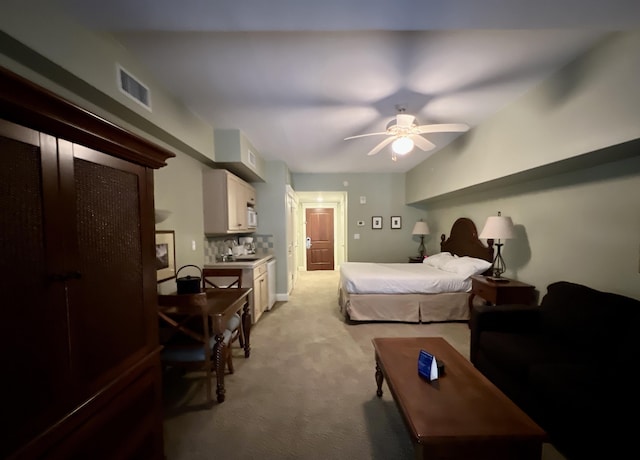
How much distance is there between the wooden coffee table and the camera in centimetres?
113

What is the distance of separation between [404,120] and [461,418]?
7.44ft

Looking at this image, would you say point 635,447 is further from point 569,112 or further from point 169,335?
point 169,335

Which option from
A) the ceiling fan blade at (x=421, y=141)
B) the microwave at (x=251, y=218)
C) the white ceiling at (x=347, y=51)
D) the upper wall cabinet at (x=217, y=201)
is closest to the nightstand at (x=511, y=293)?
the ceiling fan blade at (x=421, y=141)

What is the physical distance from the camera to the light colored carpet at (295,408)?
62.1 inches

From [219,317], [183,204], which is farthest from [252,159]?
[219,317]

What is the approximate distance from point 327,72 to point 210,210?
220 cm

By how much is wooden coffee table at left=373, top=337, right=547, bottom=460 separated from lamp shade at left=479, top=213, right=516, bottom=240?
174cm

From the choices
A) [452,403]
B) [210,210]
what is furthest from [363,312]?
[210,210]

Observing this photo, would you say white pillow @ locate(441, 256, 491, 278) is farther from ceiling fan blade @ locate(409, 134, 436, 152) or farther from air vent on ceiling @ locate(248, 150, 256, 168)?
air vent on ceiling @ locate(248, 150, 256, 168)

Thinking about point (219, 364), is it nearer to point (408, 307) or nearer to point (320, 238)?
point (408, 307)

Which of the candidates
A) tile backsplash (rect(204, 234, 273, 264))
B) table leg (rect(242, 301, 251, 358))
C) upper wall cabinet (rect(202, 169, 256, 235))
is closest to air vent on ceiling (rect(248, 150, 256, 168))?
upper wall cabinet (rect(202, 169, 256, 235))

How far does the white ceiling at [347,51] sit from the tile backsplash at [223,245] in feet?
5.12

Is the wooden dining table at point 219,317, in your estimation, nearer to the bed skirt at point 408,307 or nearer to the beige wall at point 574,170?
the bed skirt at point 408,307

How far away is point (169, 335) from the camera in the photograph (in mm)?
2238
